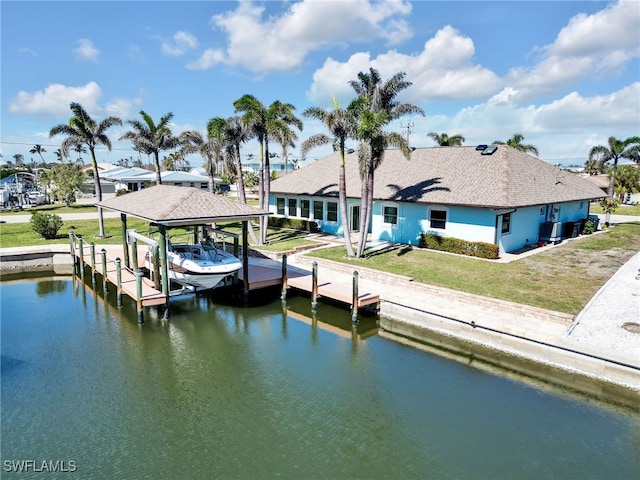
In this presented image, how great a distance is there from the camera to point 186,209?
14.7 metres

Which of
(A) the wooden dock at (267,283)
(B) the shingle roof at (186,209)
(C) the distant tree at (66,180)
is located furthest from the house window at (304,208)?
(C) the distant tree at (66,180)

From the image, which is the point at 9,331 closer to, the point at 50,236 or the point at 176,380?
the point at 176,380

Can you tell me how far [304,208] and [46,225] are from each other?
55.0ft

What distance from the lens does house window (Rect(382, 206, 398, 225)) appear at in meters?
24.6

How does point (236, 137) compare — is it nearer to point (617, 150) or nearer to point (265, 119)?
point (265, 119)

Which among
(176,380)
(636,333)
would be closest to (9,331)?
(176,380)

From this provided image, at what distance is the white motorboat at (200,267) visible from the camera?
15.4m

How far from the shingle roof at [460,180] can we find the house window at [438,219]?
2.97 ft

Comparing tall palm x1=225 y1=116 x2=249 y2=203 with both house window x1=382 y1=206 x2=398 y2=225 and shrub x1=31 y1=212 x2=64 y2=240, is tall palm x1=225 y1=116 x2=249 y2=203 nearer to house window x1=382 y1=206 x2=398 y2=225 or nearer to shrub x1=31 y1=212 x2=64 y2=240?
house window x1=382 y1=206 x2=398 y2=225

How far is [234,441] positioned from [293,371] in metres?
3.30

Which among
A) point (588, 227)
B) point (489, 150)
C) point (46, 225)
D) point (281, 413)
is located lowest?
point (281, 413)

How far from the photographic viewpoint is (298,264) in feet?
67.9

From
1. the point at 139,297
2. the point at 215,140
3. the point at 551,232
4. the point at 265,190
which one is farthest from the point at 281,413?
the point at 551,232

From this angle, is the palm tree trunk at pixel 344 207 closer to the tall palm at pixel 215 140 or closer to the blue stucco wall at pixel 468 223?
the blue stucco wall at pixel 468 223
